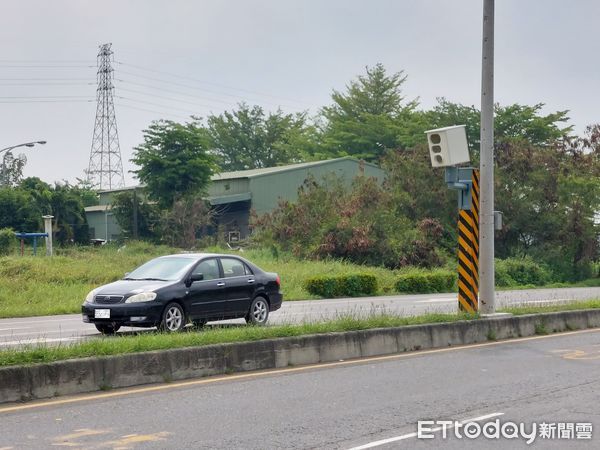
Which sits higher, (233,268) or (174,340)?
(233,268)

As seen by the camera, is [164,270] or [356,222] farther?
[356,222]

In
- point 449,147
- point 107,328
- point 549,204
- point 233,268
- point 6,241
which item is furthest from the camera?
point 549,204

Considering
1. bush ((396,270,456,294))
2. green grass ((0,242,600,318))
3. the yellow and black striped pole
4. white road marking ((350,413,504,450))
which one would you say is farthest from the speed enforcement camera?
bush ((396,270,456,294))

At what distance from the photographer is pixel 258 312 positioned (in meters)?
18.3

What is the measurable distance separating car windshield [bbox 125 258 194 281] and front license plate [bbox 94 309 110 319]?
1316 mm

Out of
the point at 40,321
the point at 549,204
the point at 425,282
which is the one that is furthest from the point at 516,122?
the point at 40,321

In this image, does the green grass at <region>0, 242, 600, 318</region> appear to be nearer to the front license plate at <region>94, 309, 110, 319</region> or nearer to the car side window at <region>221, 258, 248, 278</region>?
the car side window at <region>221, 258, 248, 278</region>

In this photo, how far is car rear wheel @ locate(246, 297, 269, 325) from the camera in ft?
59.3

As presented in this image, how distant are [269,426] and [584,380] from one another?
500 cm

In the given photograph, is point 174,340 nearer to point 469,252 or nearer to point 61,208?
point 469,252

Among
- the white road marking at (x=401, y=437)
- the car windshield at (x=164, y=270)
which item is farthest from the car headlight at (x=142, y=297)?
the white road marking at (x=401, y=437)

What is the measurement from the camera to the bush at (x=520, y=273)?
4644 cm

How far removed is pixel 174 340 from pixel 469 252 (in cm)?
761

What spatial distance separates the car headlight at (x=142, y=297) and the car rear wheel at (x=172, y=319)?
0.37 meters
